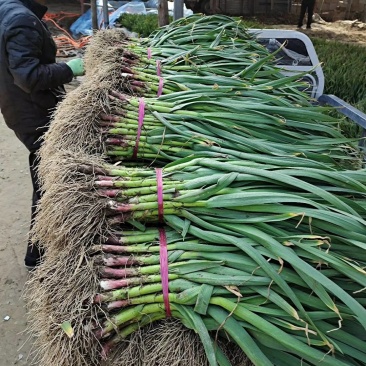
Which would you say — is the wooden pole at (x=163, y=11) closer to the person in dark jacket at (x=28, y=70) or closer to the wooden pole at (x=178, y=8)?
the wooden pole at (x=178, y=8)

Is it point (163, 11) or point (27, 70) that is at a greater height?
point (27, 70)

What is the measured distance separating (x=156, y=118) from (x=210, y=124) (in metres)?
0.21

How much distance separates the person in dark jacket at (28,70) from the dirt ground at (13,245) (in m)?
0.28

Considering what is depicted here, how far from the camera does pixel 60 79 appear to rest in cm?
252

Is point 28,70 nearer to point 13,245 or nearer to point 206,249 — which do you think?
point 13,245

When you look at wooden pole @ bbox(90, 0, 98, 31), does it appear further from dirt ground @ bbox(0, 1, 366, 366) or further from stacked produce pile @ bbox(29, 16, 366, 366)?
stacked produce pile @ bbox(29, 16, 366, 366)

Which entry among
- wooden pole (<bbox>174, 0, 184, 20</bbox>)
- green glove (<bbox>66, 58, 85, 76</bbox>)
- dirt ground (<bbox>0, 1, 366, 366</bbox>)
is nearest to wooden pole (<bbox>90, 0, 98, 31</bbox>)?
dirt ground (<bbox>0, 1, 366, 366</bbox>)

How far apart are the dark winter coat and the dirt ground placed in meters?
0.87

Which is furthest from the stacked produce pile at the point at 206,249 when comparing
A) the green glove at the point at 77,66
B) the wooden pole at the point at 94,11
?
the wooden pole at the point at 94,11

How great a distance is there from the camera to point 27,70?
7.72 ft

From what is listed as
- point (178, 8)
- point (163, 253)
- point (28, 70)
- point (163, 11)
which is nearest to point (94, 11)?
point (163, 11)

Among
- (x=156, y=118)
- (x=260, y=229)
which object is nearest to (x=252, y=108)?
(x=156, y=118)

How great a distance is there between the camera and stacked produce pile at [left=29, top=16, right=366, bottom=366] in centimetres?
101

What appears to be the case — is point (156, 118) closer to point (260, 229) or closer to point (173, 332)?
point (260, 229)
